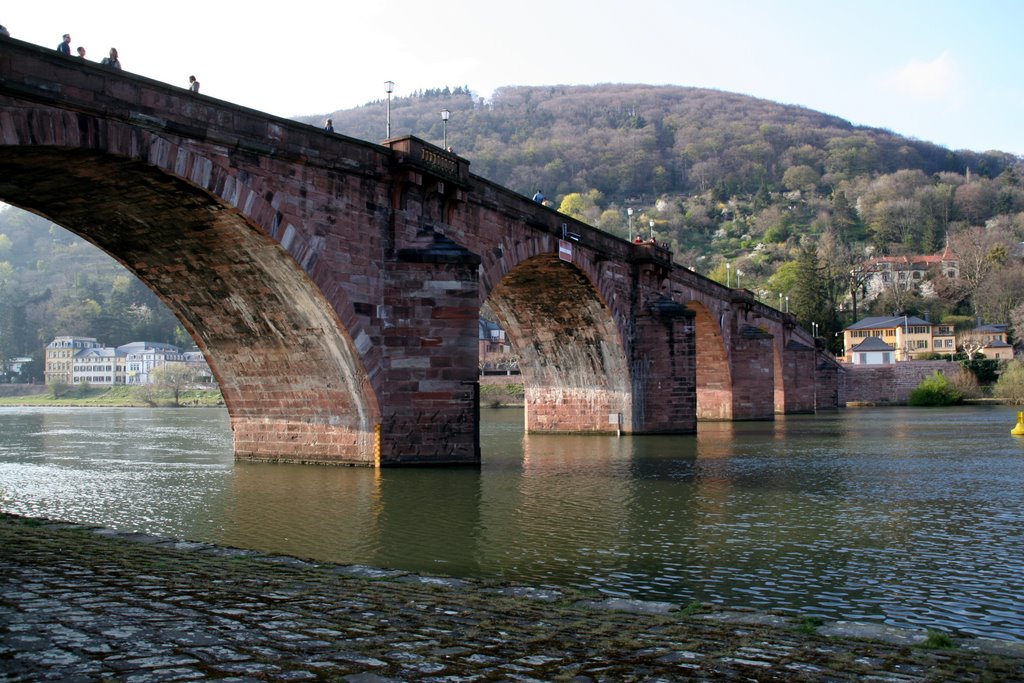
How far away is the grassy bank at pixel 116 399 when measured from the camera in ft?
330

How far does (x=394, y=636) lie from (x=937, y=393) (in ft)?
247

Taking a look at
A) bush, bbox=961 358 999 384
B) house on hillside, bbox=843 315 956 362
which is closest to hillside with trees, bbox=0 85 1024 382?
house on hillside, bbox=843 315 956 362

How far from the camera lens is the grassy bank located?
330ft

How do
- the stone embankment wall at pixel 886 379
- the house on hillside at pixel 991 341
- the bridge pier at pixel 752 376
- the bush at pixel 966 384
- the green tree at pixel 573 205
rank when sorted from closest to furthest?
1. the bridge pier at pixel 752 376
2. the bush at pixel 966 384
3. the stone embankment wall at pixel 886 379
4. the house on hillside at pixel 991 341
5. the green tree at pixel 573 205

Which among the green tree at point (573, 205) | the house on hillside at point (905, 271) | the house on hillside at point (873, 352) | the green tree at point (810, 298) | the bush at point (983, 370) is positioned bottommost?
the bush at point (983, 370)

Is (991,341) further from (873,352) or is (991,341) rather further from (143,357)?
(143,357)

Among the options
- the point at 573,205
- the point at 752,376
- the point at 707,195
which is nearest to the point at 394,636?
the point at 752,376

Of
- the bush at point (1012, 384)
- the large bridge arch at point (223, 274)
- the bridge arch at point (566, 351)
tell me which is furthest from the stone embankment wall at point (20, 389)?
the large bridge arch at point (223, 274)

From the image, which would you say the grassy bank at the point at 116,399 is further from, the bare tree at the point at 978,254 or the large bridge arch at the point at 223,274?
the bare tree at the point at 978,254

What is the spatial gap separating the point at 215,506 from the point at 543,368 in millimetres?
22245

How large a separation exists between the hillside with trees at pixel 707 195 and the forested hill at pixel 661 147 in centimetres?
34

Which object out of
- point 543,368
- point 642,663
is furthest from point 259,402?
point 642,663

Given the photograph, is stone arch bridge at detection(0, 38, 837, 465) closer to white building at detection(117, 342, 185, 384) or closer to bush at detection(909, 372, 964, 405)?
bush at detection(909, 372, 964, 405)

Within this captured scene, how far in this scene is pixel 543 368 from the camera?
36.1 m
